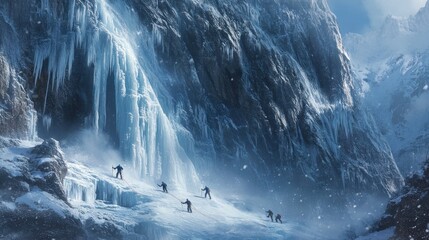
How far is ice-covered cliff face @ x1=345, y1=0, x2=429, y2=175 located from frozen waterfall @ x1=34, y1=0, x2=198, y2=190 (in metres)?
83.0

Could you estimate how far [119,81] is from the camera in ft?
137

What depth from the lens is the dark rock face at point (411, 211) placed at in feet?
77.4

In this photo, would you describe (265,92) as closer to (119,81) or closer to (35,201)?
(119,81)

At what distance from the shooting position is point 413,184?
85.8ft

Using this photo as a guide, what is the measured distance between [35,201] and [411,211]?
16615 millimetres

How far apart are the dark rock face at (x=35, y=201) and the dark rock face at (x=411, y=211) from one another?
14.2 meters

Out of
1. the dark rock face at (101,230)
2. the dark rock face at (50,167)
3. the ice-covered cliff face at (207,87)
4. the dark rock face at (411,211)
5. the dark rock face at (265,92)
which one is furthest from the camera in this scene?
the dark rock face at (265,92)

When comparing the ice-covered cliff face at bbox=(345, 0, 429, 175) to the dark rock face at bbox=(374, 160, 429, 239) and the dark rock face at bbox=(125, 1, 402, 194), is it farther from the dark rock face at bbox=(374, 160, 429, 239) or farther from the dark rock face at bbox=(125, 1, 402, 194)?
the dark rock face at bbox=(374, 160, 429, 239)

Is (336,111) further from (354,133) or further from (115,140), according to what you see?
(115,140)

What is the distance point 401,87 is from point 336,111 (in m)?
91.5

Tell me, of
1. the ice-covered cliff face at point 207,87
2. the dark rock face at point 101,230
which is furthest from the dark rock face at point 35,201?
the ice-covered cliff face at point 207,87

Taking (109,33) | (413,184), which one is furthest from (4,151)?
(413,184)

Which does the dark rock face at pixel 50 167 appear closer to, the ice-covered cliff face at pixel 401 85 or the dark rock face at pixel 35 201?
the dark rock face at pixel 35 201

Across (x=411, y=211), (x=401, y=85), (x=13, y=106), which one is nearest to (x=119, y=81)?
(x=13, y=106)
